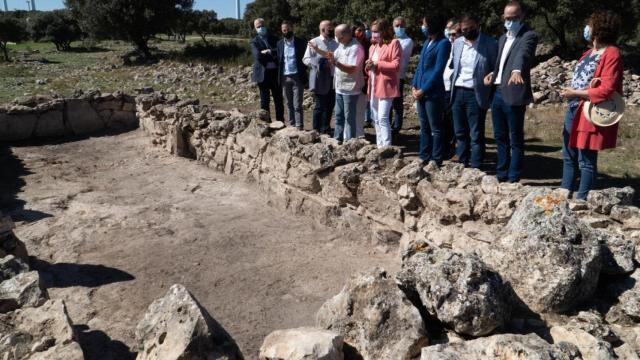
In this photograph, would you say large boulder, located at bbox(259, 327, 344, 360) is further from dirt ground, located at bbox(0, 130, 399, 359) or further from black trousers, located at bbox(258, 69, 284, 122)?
black trousers, located at bbox(258, 69, 284, 122)

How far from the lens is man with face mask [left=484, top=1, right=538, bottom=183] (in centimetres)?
542

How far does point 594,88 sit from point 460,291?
105 inches

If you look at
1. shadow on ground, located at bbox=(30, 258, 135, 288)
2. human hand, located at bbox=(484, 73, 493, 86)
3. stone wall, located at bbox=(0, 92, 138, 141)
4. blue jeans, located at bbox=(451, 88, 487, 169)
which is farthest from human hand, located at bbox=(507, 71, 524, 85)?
stone wall, located at bbox=(0, 92, 138, 141)

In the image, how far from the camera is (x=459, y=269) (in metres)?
3.05

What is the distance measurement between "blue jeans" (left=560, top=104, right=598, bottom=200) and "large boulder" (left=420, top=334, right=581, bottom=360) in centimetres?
266

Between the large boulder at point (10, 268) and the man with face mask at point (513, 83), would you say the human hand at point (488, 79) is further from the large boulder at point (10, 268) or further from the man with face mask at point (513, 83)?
the large boulder at point (10, 268)

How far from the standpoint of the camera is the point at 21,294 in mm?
3617

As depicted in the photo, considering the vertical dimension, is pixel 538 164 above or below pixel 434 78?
below

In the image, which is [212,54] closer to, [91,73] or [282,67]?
[91,73]

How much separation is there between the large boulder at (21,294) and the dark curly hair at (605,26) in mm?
4829

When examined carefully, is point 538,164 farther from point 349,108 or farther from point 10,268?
point 10,268

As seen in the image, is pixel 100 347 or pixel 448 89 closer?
pixel 100 347

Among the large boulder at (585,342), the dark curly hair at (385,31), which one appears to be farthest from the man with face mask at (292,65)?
the large boulder at (585,342)

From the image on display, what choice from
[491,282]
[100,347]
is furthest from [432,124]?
[100,347]
